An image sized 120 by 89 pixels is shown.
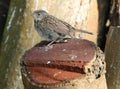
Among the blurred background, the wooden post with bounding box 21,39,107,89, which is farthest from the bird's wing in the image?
the blurred background

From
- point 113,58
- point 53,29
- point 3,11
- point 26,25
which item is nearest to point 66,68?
point 53,29

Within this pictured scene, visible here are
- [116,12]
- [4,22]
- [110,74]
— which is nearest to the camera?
[110,74]

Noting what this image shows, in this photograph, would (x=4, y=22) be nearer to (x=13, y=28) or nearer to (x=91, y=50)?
(x=13, y=28)

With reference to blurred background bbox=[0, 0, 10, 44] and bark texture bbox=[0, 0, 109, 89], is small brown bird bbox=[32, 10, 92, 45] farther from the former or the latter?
blurred background bbox=[0, 0, 10, 44]

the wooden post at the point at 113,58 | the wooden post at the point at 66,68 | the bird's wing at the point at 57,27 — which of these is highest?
the bird's wing at the point at 57,27

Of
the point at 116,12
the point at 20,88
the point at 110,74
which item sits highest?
the point at 116,12

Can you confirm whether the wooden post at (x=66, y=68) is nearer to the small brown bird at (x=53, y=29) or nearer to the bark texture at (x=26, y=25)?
the small brown bird at (x=53, y=29)

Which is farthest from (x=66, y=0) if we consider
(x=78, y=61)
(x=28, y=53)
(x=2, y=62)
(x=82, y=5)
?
(x=78, y=61)

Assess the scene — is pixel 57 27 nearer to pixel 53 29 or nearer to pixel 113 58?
pixel 53 29

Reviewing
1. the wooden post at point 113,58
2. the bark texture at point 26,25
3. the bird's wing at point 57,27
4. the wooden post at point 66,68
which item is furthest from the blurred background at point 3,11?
the wooden post at point 66,68
